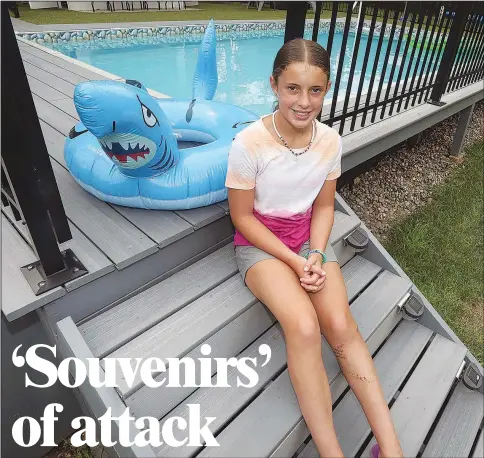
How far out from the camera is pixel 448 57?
4.33 metres

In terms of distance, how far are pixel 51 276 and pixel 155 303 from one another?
0.47 metres

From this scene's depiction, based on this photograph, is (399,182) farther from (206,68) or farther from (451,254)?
(206,68)

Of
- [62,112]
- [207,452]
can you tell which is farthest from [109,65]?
[207,452]

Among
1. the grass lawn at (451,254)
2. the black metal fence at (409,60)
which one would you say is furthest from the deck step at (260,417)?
the black metal fence at (409,60)

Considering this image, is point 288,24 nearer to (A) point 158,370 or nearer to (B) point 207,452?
(A) point 158,370

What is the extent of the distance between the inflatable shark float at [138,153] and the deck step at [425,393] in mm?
1370

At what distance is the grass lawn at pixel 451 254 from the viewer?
2857mm

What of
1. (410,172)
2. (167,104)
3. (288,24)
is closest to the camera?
(288,24)

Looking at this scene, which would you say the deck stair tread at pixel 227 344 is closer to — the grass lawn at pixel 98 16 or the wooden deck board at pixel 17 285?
the wooden deck board at pixel 17 285

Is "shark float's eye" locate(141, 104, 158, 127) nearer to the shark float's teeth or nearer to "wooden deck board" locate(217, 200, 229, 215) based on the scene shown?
the shark float's teeth

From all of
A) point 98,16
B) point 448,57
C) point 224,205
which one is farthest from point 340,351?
point 98,16

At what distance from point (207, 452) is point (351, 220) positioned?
1.60m

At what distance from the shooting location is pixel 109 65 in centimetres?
914

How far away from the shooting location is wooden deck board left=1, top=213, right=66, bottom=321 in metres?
1.49
